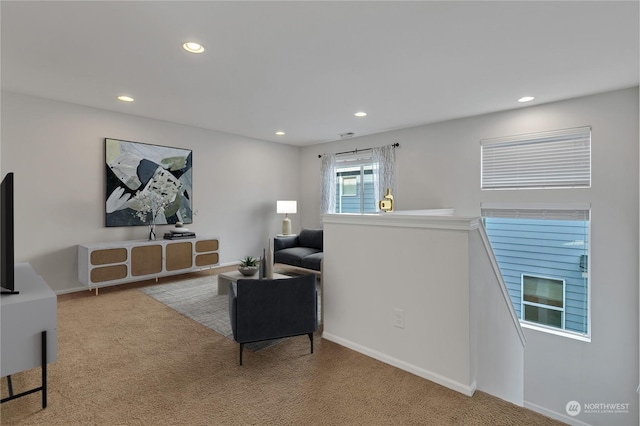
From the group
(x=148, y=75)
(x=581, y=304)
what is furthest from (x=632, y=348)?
(x=148, y=75)

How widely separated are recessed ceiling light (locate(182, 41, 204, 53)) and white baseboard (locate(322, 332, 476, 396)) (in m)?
2.60

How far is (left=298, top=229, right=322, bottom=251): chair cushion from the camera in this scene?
5646 millimetres

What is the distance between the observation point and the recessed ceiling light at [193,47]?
2586 millimetres

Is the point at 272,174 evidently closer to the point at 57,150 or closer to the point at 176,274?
the point at 176,274

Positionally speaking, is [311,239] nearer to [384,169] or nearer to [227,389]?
[384,169]

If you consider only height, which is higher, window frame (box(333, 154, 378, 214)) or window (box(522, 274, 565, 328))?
window frame (box(333, 154, 378, 214))

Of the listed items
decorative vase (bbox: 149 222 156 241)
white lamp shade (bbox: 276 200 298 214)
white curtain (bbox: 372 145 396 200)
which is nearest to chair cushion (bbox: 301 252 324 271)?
white lamp shade (bbox: 276 200 298 214)

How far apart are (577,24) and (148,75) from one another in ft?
12.0

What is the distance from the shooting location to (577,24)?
229 cm

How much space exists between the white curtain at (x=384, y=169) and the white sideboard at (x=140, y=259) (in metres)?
2.98

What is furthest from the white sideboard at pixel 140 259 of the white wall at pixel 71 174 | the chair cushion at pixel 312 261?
the chair cushion at pixel 312 261

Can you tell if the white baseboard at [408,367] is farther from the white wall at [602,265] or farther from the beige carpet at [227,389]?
the white wall at [602,265]

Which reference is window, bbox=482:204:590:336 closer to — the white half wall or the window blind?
the window blind

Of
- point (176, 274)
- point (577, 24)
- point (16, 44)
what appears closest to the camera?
point (577, 24)
